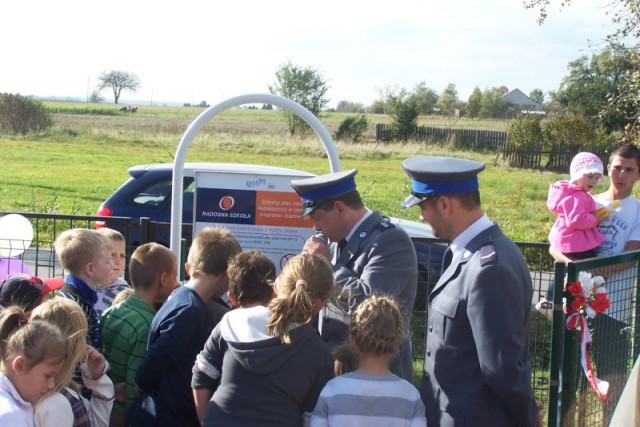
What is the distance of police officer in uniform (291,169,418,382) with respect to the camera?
3832mm

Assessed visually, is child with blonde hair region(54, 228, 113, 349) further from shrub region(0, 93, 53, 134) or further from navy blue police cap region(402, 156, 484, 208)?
shrub region(0, 93, 53, 134)

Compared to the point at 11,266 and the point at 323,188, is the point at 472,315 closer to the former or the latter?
the point at 323,188

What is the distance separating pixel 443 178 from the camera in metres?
3.35

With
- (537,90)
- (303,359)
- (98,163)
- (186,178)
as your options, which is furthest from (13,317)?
(537,90)

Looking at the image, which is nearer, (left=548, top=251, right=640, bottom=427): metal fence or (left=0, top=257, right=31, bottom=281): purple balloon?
(left=548, top=251, right=640, bottom=427): metal fence

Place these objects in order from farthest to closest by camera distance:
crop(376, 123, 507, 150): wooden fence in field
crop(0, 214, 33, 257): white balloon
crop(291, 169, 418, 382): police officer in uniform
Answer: crop(376, 123, 507, 150): wooden fence in field → crop(0, 214, 33, 257): white balloon → crop(291, 169, 418, 382): police officer in uniform

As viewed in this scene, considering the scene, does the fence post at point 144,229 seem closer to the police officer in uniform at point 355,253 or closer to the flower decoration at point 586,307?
the police officer in uniform at point 355,253

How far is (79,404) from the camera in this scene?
3.61 metres

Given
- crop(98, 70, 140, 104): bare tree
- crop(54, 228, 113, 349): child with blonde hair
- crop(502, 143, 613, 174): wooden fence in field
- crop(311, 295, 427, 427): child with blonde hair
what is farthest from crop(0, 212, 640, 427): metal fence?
crop(98, 70, 140, 104): bare tree

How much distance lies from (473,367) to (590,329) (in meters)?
1.88

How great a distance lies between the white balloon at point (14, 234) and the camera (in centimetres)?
550

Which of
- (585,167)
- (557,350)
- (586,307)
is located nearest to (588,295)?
(586,307)

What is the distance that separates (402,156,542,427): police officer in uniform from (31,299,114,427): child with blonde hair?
4.99 feet

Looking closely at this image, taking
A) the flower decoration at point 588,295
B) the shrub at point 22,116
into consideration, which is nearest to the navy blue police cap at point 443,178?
the flower decoration at point 588,295
